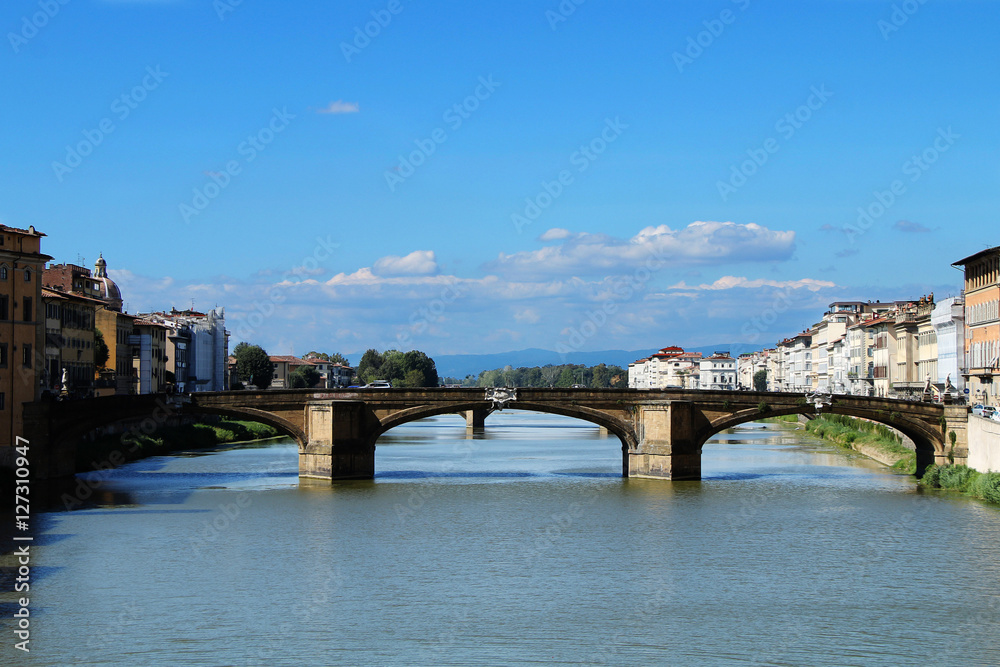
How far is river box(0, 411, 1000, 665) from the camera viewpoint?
26.2 m

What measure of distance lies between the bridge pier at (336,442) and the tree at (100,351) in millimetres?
26635

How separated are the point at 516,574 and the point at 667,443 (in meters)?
24.4

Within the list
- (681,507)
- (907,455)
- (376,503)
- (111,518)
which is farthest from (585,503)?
(907,455)

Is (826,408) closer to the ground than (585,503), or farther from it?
farther from it

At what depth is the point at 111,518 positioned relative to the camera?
147 feet

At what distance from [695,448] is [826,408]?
673 cm

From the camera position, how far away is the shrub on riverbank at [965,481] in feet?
155

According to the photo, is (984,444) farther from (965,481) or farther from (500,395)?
(500,395)

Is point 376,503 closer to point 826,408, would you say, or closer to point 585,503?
point 585,503

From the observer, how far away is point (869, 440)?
256 ft

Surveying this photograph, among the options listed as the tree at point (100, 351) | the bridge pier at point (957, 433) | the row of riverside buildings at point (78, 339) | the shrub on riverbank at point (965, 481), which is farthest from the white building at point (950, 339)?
the tree at point (100, 351)

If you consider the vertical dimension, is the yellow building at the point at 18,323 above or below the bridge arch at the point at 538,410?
above

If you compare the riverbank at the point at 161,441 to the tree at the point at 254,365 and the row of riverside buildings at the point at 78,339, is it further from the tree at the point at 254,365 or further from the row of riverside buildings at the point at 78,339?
the tree at the point at 254,365

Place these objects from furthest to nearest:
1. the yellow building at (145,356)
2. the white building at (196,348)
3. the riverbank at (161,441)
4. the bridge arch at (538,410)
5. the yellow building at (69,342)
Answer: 1. the white building at (196,348)
2. the yellow building at (145,356)
3. the riverbank at (161,441)
4. the yellow building at (69,342)
5. the bridge arch at (538,410)
